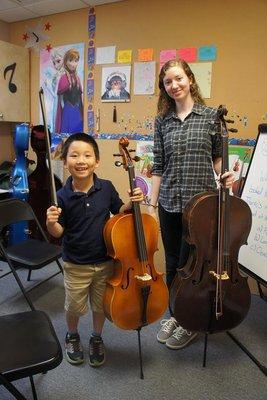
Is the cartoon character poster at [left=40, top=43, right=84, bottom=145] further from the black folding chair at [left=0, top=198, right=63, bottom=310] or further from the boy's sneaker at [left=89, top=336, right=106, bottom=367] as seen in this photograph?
the boy's sneaker at [left=89, top=336, right=106, bottom=367]

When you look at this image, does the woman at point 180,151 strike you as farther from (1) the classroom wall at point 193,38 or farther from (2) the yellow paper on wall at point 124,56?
(2) the yellow paper on wall at point 124,56

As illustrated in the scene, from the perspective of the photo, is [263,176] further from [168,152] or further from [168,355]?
[168,355]

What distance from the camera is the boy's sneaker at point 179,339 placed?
5.85 ft

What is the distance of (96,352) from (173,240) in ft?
2.31

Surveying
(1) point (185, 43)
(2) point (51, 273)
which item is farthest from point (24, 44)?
(2) point (51, 273)

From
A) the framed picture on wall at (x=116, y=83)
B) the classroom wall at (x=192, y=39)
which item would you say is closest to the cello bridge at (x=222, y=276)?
the classroom wall at (x=192, y=39)

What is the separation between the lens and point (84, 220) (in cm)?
150

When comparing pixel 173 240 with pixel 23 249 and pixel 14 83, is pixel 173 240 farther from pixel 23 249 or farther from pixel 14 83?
pixel 14 83

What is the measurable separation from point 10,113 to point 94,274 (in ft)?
7.28

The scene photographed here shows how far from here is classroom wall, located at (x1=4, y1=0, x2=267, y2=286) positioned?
223 centimetres

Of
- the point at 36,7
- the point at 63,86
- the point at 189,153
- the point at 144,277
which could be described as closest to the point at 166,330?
the point at 144,277

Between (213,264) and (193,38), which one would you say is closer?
(213,264)

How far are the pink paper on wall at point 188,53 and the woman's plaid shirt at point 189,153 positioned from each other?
98 cm

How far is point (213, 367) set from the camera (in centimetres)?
164
